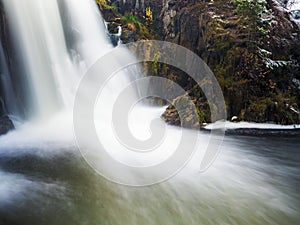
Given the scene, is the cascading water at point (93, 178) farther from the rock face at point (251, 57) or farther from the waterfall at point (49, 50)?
the rock face at point (251, 57)

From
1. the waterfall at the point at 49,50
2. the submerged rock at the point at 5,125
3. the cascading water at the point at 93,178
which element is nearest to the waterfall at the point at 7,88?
the waterfall at the point at 49,50

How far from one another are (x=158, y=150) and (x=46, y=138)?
3628mm

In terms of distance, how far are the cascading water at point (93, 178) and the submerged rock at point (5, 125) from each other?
28 cm

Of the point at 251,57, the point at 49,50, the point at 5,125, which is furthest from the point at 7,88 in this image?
the point at 251,57

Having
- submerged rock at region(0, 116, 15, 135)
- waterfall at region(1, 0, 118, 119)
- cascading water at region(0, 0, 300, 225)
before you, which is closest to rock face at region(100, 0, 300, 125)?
cascading water at region(0, 0, 300, 225)

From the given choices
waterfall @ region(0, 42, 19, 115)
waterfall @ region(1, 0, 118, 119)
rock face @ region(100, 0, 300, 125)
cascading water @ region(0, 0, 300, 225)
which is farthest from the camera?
rock face @ region(100, 0, 300, 125)

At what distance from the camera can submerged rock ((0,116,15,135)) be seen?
723 centimetres

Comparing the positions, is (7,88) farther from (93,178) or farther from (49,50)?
(93,178)

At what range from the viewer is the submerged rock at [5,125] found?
7229 millimetres

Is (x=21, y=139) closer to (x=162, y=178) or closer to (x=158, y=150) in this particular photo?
(x=158, y=150)

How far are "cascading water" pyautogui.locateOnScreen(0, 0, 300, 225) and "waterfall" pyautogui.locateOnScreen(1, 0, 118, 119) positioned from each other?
0.05 m

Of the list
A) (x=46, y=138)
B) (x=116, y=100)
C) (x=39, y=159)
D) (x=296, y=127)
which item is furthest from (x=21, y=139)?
(x=296, y=127)

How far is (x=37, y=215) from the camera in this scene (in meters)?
3.60

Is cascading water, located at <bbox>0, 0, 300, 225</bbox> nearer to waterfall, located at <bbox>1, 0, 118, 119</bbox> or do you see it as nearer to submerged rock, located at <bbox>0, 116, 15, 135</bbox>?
waterfall, located at <bbox>1, 0, 118, 119</bbox>
